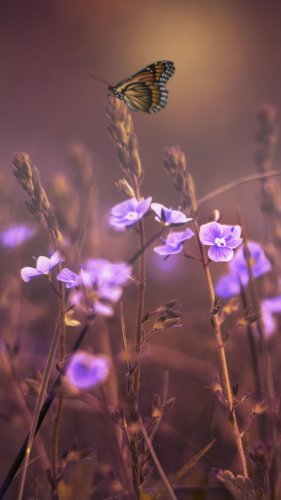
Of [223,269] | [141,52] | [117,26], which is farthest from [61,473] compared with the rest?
[117,26]

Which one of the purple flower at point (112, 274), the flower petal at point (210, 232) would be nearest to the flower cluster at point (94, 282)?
the purple flower at point (112, 274)

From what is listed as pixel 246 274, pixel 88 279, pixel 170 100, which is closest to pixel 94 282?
A: pixel 88 279

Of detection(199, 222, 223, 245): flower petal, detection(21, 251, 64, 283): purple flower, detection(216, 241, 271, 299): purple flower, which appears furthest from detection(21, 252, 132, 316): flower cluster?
detection(216, 241, 271, 299): purple flower

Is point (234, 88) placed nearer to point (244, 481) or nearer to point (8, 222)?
point (8, 222)

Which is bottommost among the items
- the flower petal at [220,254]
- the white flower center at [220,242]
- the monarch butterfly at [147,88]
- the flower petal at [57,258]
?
the flower petal at [57,258]

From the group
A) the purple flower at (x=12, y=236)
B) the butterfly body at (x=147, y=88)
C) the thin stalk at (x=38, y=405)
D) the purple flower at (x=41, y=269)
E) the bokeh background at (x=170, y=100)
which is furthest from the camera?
the bokeh background at (x=170, y=100)

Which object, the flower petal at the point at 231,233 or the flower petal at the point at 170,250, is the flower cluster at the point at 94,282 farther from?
the flower petal at the point at 231,233

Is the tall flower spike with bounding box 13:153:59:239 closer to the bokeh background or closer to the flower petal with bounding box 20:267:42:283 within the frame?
the flower petal with bounding box 20:267:42:283
